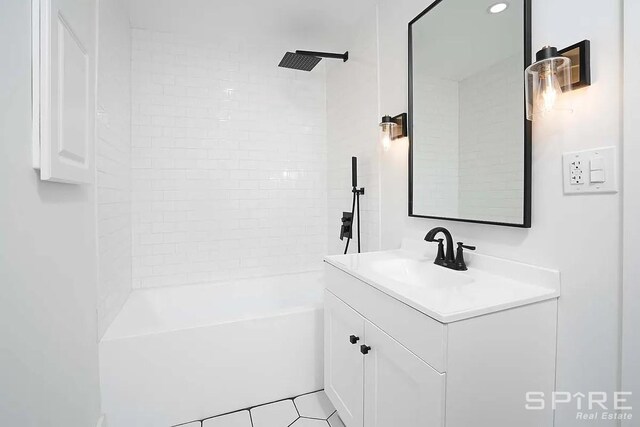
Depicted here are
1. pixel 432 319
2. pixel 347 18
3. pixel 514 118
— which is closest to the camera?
pixel 432 319

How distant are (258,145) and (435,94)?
1564 millimetres

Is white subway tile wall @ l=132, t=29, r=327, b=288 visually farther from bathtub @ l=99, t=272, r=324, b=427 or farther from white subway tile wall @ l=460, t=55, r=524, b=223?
white subway tile wall @ l=460, t=55, r=524, b=223

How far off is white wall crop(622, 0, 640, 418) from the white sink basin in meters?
0.19

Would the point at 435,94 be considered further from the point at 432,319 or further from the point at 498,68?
the point at 432,319

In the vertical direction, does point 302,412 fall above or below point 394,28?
below

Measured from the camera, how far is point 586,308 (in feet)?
3.01

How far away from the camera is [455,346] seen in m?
0.82

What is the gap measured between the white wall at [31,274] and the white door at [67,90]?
4cm

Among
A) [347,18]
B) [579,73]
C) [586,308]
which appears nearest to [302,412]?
[586,308]

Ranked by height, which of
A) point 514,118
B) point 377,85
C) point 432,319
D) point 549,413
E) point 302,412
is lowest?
point 302,412

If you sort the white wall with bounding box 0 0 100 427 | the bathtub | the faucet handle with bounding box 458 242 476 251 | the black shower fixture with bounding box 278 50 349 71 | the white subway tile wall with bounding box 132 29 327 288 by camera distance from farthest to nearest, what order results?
the white subway tile wall with bounding box 132 29 327 288 → the black shower fixture with bounding box 278 50 349 71 → the bathtub → the faucet handle with bounding box 458 242 476 251 → the white wall with bounding box 0 0 100 427

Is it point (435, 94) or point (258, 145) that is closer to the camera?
point (435, 94)

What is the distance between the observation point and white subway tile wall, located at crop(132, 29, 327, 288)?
7.57 feet

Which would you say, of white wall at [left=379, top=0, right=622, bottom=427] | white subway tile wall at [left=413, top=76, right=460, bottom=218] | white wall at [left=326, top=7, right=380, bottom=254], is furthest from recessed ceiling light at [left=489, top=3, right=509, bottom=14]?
white wall at [left=326, top=7, right=380, bottom=254]
